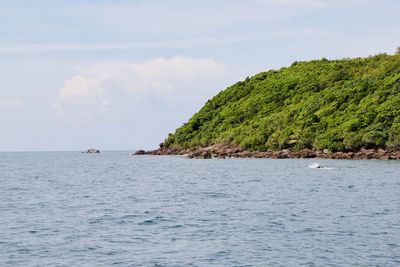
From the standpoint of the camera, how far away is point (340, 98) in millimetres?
155000

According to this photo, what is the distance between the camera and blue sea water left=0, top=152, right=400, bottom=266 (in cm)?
3062

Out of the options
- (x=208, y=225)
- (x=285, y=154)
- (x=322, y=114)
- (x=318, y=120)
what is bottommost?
(x=208, y=225)

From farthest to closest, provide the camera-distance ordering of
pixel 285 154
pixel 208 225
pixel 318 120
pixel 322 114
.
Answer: pixel 322 114
pixel 318 120
pixel 285 154
pixel 208 225

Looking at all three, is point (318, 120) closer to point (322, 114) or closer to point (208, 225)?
point (322, 114)

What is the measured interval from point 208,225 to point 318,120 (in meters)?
116

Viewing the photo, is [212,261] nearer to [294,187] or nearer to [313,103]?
[294,187]

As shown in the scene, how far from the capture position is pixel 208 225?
4059 centimetres

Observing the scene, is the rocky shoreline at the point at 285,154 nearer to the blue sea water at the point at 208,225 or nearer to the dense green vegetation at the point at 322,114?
the dense green vegetation at the point at 322,114

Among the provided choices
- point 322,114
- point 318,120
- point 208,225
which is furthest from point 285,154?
point 208,225

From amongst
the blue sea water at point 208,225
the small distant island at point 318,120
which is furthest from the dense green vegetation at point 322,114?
the blue sea water at point 208,225

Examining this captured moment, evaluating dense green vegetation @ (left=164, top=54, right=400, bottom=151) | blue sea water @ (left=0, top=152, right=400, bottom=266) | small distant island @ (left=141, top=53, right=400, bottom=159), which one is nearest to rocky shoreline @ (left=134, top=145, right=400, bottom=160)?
small distant island @ (left=141, top=53, right=400, bottom=159)

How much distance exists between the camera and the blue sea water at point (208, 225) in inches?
1206

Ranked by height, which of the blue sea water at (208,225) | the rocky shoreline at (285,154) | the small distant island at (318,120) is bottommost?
the blue sea water at (208,225)

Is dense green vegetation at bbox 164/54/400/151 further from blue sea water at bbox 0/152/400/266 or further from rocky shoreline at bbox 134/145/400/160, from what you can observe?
blue sea water at bbox 0/152/400/266
